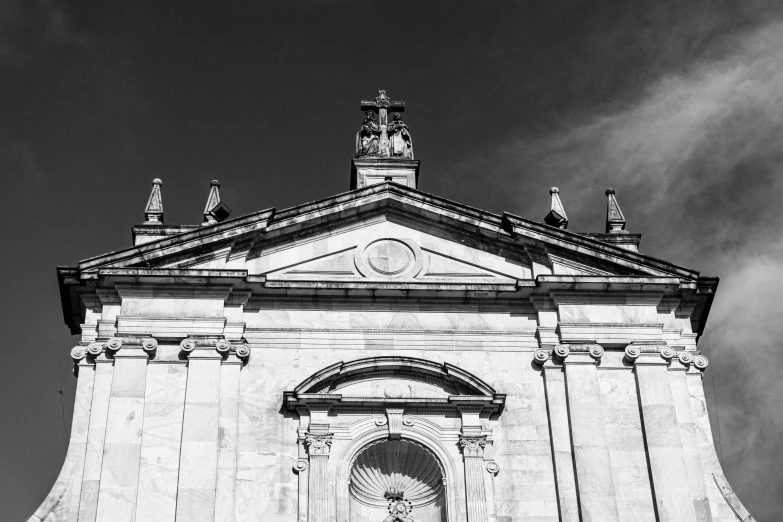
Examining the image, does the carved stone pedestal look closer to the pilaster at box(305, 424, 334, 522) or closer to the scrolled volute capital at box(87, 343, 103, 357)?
the pilaster at box(305, 424, 334, 522)

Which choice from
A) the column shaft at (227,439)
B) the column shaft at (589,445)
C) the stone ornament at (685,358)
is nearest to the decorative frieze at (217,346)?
the column shaft at (227,439)

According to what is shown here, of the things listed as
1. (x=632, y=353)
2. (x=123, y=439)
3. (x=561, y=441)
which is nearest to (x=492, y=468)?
(x=561, y=441)

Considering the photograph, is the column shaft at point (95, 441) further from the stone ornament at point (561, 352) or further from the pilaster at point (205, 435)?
the stone ornament at point (561, 352)

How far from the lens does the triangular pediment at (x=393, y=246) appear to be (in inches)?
931

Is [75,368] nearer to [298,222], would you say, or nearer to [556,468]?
[298,222]

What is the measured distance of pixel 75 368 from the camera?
22.4 metres

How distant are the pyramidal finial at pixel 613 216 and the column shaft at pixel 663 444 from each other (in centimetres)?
342

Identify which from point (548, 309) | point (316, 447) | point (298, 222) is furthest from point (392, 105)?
point (316, 447)

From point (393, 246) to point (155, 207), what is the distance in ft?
15.3

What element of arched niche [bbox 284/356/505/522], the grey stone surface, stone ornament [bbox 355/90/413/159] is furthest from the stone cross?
arched niche [bbox 284/356/505/522]

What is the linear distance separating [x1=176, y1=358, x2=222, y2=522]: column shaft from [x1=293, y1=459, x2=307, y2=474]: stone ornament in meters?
1.32

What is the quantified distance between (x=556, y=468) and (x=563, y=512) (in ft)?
2.64

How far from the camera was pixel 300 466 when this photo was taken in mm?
21469

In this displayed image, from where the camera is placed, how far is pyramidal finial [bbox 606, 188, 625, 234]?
25.3m
